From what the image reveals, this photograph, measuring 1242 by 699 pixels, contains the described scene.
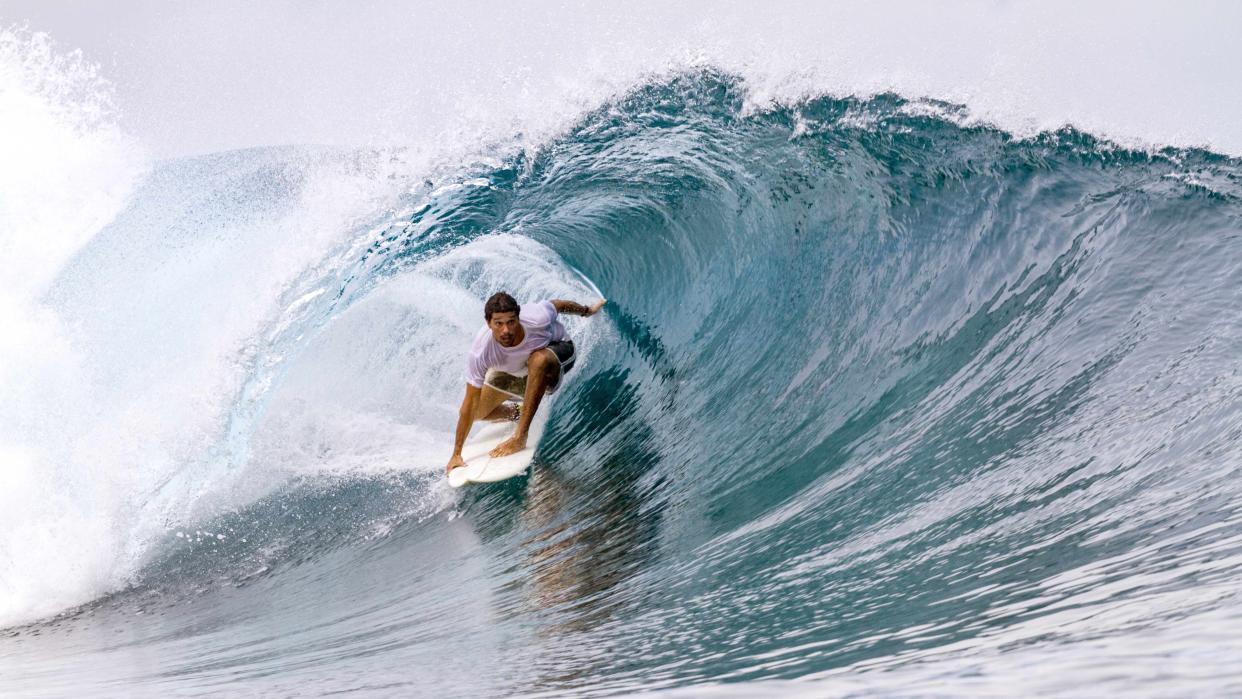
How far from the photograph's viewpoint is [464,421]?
5.11 meters

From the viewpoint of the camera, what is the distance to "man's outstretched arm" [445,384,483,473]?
198 inches

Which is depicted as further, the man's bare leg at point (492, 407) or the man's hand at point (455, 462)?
the man's bare leg at point (492, 407)

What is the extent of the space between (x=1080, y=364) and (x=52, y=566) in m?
5.50

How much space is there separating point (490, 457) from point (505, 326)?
107 centimetres

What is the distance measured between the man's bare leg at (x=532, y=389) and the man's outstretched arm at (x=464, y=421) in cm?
23

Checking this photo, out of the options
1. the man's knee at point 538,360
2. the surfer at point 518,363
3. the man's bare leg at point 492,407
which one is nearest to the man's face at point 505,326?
the surfer at point 518,363

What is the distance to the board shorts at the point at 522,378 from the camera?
17.2ft

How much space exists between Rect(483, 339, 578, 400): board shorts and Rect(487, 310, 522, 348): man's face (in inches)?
16.4

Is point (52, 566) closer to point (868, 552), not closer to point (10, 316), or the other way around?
point (10, 316)

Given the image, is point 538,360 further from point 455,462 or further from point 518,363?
point 455,462

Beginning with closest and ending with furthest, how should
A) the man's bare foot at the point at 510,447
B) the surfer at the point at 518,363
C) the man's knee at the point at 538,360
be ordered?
the surfer at the point at 518,363 < the man's knee at the point at 538,360 < the man's bare foot at the point at 510,447

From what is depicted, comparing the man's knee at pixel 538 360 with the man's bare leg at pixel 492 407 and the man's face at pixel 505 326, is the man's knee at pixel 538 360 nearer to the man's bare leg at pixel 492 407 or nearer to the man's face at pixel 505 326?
Result: the man's face at pixel 505 326

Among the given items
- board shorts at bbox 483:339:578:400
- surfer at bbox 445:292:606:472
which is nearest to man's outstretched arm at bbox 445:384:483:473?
surfer at bbox 445:292:606:472

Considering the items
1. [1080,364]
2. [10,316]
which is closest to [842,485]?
[1080,364]
